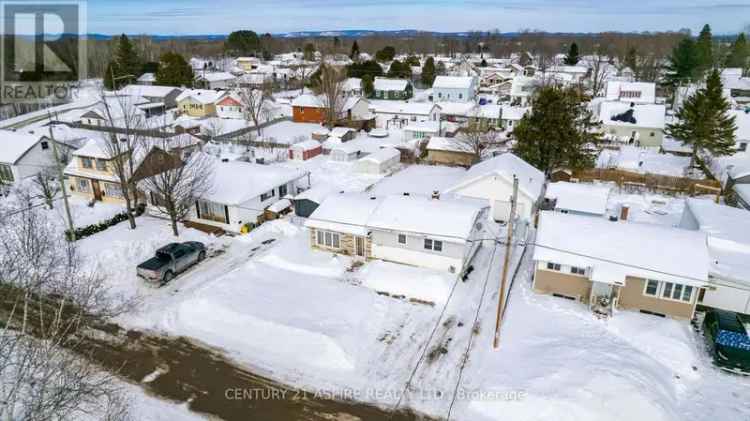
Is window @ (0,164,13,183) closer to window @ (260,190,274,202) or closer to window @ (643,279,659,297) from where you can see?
window @ (260,190,274,202)

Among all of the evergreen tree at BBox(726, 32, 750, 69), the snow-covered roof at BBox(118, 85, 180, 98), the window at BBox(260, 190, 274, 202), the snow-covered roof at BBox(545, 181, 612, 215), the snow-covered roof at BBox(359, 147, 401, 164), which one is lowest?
the window at BBox(260, 190, 274, 202)

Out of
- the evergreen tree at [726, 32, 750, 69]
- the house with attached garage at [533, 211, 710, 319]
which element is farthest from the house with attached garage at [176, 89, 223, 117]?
the evergreen tree at [726, 32, 750, 69]

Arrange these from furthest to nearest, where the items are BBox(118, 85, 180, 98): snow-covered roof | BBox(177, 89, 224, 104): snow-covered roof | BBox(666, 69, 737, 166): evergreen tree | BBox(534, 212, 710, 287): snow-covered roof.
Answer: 1. BBox(118, 85, 180, 98): snow-covered roof
2. BBox(177, 89, 224, 104): snow-covered roof
3. BBox(666, 69, 737, 166): evergreen tree
4. BBox(534, 212, 710, 287): snow-covered roof

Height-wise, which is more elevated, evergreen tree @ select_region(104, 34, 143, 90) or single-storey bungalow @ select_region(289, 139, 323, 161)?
evergreen tree @ select_region(104, 34, 143, 90)

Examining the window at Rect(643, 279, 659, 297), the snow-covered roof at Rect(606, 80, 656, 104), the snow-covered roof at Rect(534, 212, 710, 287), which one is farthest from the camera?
the snow-covered roof at Rect(606, 80, 656, 104)

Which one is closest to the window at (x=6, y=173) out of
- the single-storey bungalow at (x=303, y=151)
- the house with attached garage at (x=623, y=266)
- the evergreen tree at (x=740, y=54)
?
the single-storey bungalow at (x=303, y=151)

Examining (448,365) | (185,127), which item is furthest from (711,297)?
(185,127)

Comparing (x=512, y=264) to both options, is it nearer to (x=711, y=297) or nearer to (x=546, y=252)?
(x=546, y=252)
